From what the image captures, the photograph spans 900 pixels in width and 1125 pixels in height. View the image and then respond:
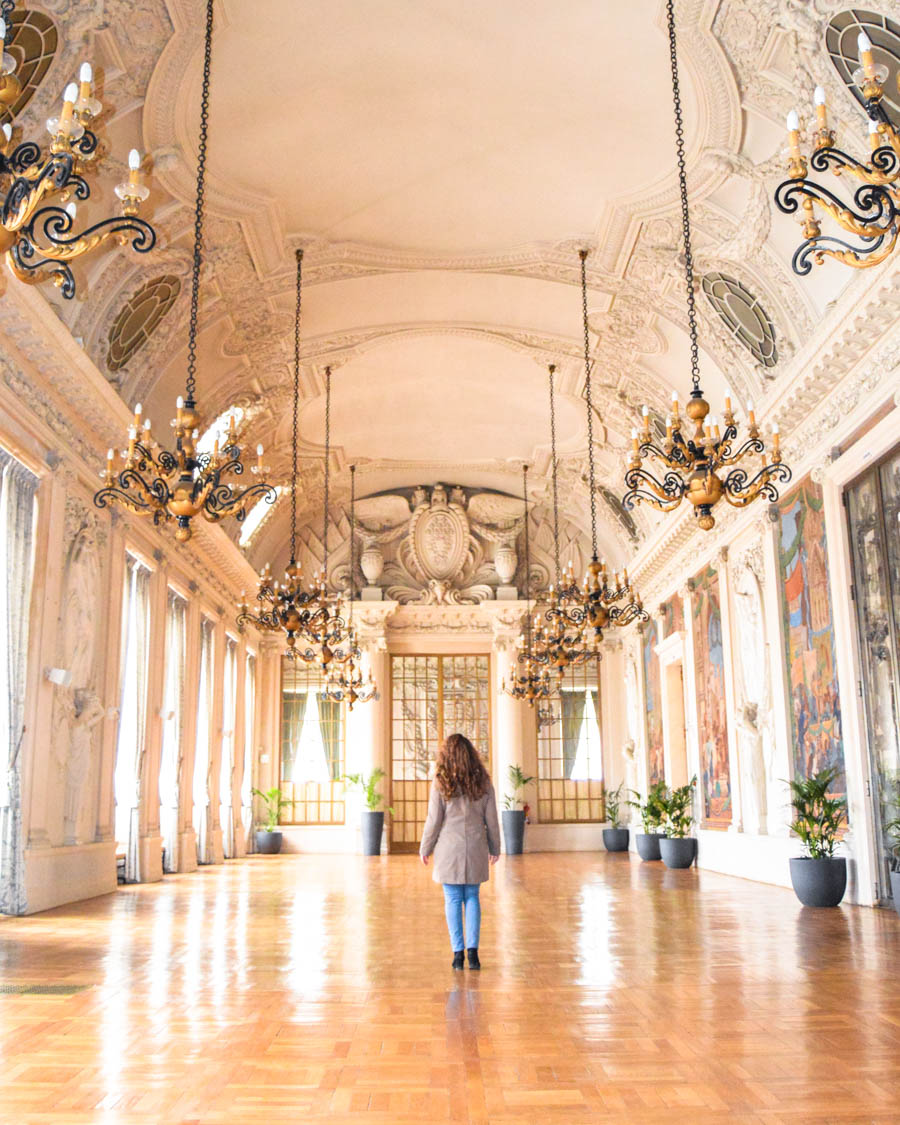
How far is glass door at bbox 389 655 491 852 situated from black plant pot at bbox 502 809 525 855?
1822 millimetres

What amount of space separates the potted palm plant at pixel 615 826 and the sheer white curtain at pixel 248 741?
288 inches

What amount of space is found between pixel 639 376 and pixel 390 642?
9.79 metres

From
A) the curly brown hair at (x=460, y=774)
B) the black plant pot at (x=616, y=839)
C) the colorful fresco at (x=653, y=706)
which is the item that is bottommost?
the black plant pot at (x=616, y=839)

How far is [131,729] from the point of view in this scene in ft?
45.6

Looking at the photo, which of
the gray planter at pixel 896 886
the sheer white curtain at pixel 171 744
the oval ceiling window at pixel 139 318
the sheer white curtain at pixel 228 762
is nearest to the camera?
the gray planter at pixel 896 886

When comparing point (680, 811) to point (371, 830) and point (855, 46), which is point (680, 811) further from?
point (855, 46)

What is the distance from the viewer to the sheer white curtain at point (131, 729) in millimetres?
13641

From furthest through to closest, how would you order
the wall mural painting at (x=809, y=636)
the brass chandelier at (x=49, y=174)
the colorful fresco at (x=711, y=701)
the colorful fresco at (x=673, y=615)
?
the colorful fresco at (x=673, y=615), the colorful fresco at (x=711, y=701), the wall mural painting at (x=809, y=636), the brass chandelier at (x=49, y=174)

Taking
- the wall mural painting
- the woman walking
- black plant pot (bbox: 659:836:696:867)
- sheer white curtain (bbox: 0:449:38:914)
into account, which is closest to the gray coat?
the woman walking

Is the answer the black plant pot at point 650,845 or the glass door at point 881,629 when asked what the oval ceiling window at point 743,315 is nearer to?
the glass door at point 881,629

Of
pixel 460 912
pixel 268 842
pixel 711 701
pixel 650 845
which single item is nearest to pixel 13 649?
pixel 460 912

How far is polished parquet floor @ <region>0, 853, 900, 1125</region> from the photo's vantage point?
3.74 metres

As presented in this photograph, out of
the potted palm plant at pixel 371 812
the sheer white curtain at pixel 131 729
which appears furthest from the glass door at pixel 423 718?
the sheer white curtain at pixel 131 729

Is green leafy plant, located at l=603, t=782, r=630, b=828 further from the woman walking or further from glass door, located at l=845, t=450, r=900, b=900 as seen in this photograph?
the woman walking
